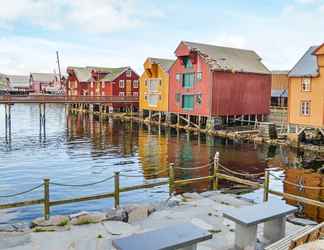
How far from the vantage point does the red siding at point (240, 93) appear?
4441cm

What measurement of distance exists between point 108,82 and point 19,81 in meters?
80.3

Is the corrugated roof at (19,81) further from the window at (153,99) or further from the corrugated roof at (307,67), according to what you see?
the corrugated roof at (307,67)

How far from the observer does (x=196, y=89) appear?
4619 centimetres

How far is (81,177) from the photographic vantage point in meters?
21.8

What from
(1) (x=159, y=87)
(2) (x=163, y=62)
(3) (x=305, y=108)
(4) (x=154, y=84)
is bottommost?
(3) (x=305, y=108)

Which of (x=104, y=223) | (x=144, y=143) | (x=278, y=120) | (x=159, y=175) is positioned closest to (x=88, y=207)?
(x=104, y=223)

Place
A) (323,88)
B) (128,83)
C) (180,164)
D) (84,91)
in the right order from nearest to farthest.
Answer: (180,164) < (323,88) < (128,83) < (84,91)

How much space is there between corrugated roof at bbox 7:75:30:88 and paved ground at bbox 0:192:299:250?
134815 mm

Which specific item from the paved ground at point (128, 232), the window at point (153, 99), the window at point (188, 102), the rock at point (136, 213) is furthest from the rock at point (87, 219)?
the window at point (153, 99)

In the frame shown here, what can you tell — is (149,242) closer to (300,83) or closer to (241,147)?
(241,147)

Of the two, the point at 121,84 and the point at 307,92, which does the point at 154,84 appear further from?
the point at 307,92

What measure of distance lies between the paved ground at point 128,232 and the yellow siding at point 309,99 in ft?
76.4

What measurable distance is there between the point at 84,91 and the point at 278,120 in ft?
164

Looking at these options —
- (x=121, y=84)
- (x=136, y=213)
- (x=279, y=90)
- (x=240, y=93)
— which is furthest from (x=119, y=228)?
(x=121, y=84)
